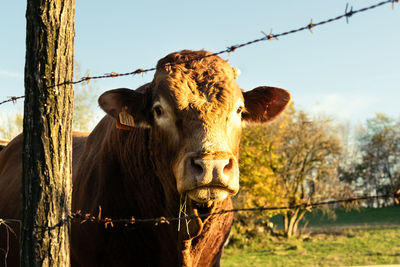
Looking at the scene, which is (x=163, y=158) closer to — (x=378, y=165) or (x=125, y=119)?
(x=125, y=119)

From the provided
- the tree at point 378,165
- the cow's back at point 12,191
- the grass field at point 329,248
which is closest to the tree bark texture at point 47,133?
the cow's back at point 12,191

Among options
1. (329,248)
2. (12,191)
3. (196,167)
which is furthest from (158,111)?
(329,248)

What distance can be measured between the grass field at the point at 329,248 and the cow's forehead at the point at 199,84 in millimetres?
16517

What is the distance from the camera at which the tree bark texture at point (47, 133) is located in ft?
8.82

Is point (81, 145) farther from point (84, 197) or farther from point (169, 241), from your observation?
point (169, 241)

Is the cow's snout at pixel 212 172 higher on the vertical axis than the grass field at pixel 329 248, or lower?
higher

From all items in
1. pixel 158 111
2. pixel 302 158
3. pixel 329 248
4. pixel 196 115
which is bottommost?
pixel 329 248

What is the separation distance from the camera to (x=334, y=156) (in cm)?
3428

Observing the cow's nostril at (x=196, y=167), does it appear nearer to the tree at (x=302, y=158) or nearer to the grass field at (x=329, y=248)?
the grass field at (x=329, y=248)

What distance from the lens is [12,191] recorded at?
5.61 m

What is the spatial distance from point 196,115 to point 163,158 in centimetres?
59

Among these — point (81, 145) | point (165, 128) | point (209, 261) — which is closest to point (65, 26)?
point (165, 128)

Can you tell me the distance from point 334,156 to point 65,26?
110 feet

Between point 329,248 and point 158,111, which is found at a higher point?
point 158,111
